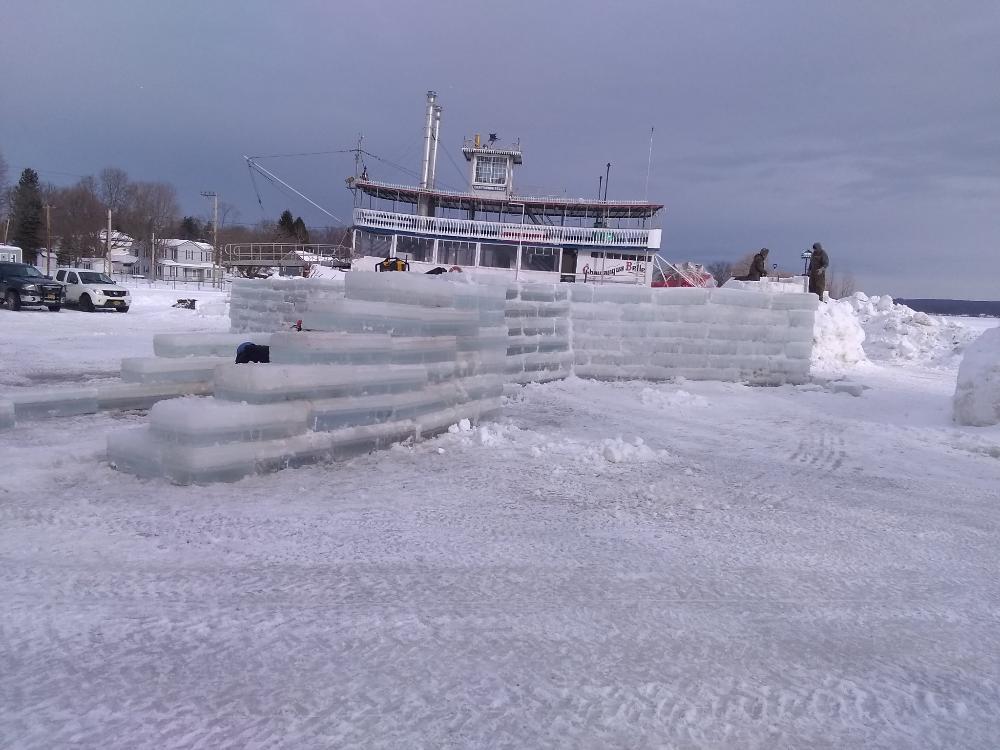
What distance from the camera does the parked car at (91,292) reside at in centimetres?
2464

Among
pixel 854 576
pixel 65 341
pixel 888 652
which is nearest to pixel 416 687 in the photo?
pixel 888 652

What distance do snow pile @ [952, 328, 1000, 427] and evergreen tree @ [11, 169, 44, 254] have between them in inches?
3153

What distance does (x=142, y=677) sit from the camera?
218 centimetres

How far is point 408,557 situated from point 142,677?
4.37 ft

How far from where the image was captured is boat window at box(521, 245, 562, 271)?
1433 inches

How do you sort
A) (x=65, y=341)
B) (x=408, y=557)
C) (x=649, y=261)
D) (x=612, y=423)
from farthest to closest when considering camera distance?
(x=649, y=261), (x=65, y=341), (x=612, y=423), (x=408, y=557)

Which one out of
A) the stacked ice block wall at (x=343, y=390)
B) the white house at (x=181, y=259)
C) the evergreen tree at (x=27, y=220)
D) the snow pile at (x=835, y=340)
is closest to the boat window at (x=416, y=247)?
the snow pile at (x=835, y=340)

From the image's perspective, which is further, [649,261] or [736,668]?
[649,261]

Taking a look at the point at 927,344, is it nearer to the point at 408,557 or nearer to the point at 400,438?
the point at 400,438

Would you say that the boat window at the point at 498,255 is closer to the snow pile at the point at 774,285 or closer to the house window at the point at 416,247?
the house window at the point at 416,247

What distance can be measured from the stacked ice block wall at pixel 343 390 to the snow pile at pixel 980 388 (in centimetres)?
541

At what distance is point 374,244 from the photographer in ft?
123

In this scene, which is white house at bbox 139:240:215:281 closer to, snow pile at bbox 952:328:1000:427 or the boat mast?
the boat mast

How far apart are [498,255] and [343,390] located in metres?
32.7
